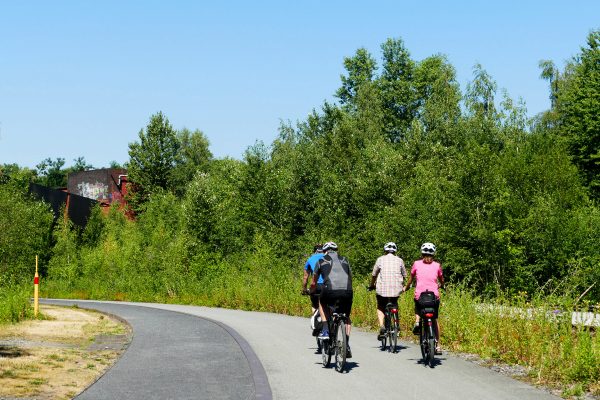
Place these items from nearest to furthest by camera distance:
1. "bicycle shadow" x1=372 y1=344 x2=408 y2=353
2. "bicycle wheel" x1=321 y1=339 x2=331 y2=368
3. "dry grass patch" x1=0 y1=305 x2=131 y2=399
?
"dry grass patch" x1=0 y1=305 x2=131 y2=399
"bicycle wheel" x1=321 y1=339 x2=331 y2=368
"bicycle shadow" x1=372 y1=344 x2=408 y2=353

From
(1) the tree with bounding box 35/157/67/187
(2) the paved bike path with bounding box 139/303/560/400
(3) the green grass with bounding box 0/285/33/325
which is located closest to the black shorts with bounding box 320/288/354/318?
(2) the paved bike path with bounding box 139/303/560/400

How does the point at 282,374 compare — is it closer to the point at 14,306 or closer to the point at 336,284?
the point at 336,284

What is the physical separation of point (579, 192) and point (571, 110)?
37.8 feet

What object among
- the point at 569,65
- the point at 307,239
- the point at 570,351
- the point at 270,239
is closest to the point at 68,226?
the point at 270,239

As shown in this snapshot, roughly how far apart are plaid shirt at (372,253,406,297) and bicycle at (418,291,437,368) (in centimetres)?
166

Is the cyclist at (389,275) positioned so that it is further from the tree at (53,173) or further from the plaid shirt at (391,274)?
the tree at (53,173)

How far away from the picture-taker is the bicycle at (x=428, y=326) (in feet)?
39.5

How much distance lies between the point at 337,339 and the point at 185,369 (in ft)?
8.57

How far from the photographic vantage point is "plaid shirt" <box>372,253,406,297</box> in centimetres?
1405

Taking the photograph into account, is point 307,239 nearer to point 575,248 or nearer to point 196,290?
point 196,290

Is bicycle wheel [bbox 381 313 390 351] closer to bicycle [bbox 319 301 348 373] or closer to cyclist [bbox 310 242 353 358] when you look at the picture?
bicycle [bbox 319 301 348 373]

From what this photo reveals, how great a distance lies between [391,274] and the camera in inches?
554

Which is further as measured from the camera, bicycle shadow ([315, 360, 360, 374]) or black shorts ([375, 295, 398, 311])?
black shorts ([375, 295, 398, 311])

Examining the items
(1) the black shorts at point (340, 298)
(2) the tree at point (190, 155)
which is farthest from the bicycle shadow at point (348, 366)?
(2) the tree at point (190, 155)
